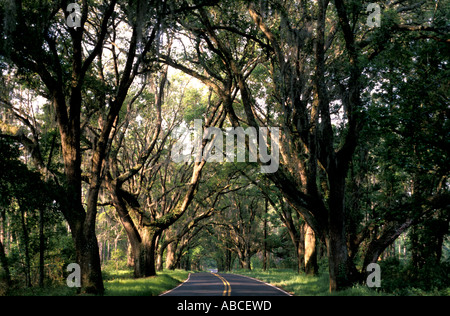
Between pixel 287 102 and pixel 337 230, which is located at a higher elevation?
pixel 287 102

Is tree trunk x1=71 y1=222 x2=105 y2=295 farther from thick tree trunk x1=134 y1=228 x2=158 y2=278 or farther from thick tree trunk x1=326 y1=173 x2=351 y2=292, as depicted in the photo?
thick tree trunk x1=134 y1=228 x2=158 y2=278

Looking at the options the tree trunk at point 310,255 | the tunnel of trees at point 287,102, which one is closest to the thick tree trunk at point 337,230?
the tunnel of trees at point 287,102

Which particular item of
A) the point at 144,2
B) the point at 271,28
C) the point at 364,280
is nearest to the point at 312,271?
the point at 364,280

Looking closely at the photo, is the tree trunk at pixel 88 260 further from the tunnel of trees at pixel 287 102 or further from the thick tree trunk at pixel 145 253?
the thick tree trunk at pixel 145 253

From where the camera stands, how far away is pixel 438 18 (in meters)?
11.8

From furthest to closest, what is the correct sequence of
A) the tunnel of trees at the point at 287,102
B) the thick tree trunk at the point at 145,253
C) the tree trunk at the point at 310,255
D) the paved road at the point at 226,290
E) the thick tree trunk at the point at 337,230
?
Answer: the tree trunk at the point at 310,255 < the thick tree trunk at the point at 145,253 < the paved road at the point at 226,290 < the thick tree trunk at the point at 337,230 < the tunnel of trees at the point at 287,102

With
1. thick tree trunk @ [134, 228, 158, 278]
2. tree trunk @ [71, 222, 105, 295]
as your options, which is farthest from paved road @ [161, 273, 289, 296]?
tree trunk @ [71, 222, 105, 295]

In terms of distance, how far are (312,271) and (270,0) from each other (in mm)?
15950

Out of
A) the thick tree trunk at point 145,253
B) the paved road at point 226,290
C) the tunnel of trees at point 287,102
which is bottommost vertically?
the paved road at point 226,290

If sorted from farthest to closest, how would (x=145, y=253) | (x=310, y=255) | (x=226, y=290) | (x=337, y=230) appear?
1. (x=310, y=255)
2. (x=145, y=253)
3. (x=226, y=290)
4. (x=337, y=230)

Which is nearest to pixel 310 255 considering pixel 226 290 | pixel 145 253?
pixel 226 290

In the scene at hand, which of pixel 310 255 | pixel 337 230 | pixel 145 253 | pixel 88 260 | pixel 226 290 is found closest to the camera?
pixel 88 260

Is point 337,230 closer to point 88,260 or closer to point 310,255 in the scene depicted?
point 88,260
